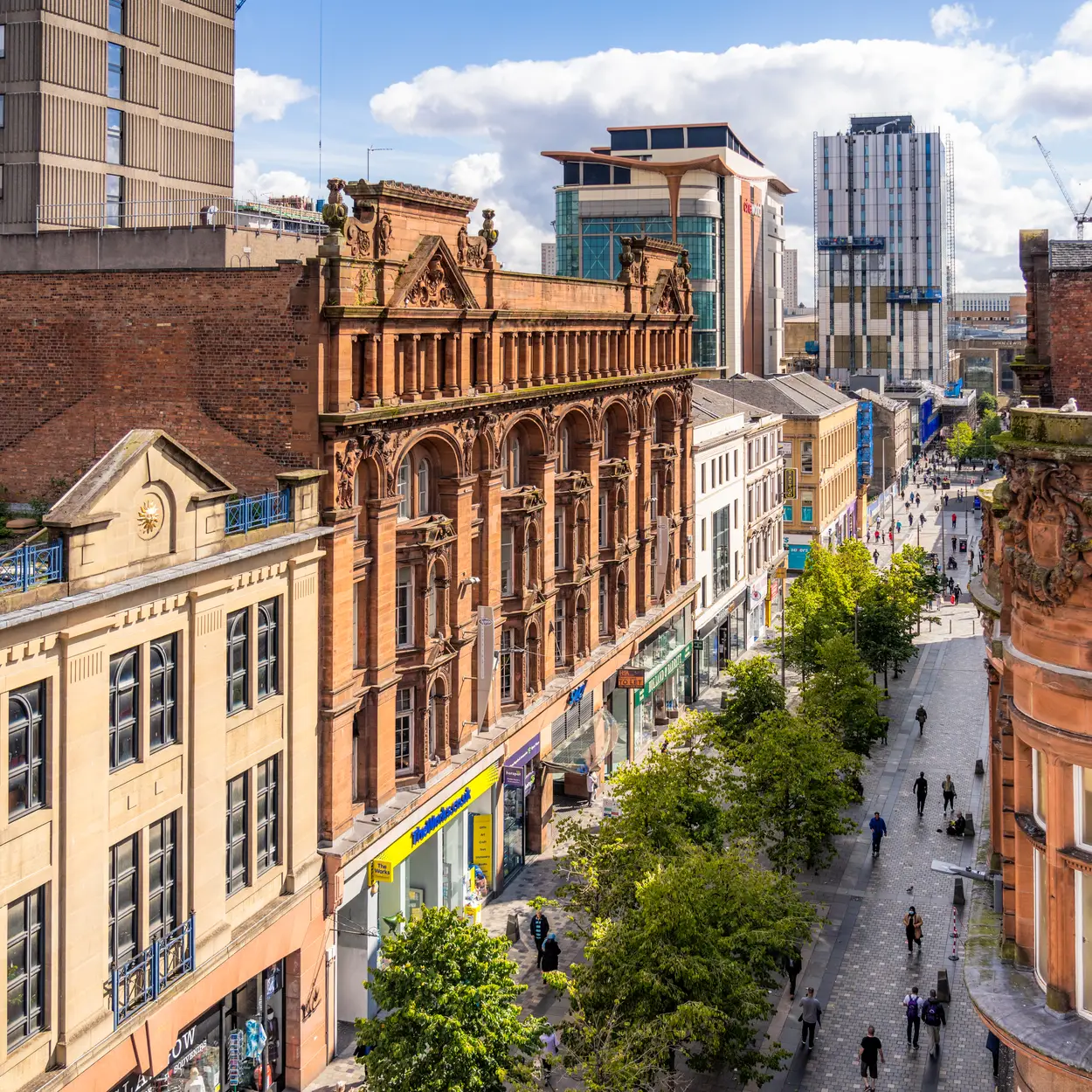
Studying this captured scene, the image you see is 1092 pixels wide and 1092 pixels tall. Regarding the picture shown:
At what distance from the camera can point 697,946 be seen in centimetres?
3008

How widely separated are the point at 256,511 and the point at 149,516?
442 centimetres

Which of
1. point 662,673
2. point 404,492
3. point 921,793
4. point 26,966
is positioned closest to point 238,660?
point 26,966

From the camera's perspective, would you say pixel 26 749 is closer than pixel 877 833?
Yes

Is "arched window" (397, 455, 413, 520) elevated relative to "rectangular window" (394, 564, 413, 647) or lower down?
elevated

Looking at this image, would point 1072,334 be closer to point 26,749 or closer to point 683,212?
point 26,749

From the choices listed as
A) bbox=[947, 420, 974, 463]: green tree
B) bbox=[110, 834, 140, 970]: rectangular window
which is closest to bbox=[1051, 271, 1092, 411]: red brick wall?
bbox=[110, 834, 140, 970]: rectangular window

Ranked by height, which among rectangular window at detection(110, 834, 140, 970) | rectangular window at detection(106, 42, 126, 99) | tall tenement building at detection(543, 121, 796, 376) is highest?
tall tenement building at detection(543, 121, 796, 376)

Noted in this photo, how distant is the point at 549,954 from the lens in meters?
38.4

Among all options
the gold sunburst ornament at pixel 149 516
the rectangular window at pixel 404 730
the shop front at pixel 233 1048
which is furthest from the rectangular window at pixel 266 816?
the gold sunburst ornament at pixel 149 516

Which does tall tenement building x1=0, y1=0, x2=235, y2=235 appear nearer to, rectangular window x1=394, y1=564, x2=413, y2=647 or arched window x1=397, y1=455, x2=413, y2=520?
arched window x1=397, y1=455, x2=413, y2=520

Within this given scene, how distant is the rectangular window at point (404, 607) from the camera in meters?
38.8

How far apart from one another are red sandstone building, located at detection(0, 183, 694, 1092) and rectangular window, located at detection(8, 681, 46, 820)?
14.9ft

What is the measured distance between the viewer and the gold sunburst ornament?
2692 cm

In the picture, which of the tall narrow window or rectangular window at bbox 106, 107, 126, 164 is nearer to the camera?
the tall narrow window
